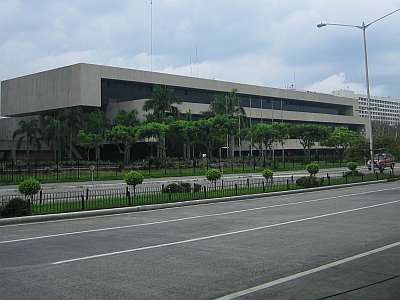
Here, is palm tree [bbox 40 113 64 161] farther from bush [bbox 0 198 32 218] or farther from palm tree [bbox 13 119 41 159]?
bush [bbox 0 198 32 218]

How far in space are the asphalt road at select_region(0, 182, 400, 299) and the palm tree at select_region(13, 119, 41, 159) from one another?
6894 centimetres

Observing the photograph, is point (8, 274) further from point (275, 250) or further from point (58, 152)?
point (58, 152)

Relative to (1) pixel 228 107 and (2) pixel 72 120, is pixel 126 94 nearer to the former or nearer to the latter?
(2) pixel 72 120

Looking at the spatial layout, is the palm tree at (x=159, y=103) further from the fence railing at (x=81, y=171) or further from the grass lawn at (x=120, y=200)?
the grass lawn at (x=120, y=200)

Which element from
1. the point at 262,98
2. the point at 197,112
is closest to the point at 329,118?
the point at 262,98

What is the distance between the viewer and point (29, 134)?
81.6 metres

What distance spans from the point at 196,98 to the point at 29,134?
29391 mm

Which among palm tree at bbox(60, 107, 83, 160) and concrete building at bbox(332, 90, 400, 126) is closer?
palm tree at bbox(60, 107, 83, 160)

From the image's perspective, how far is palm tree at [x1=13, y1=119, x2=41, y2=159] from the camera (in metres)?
80.9

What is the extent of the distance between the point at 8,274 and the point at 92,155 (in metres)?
79.7

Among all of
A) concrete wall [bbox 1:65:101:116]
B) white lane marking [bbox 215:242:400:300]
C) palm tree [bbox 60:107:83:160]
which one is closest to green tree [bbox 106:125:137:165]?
palm tree [bbox 60:107:83:160]

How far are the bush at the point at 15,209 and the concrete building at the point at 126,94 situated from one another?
5914 cm

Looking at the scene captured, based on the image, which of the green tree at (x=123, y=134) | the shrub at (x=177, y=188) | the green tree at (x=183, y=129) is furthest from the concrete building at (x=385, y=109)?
the shrub at (x=177, y=188)

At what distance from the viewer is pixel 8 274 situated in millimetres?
8219
